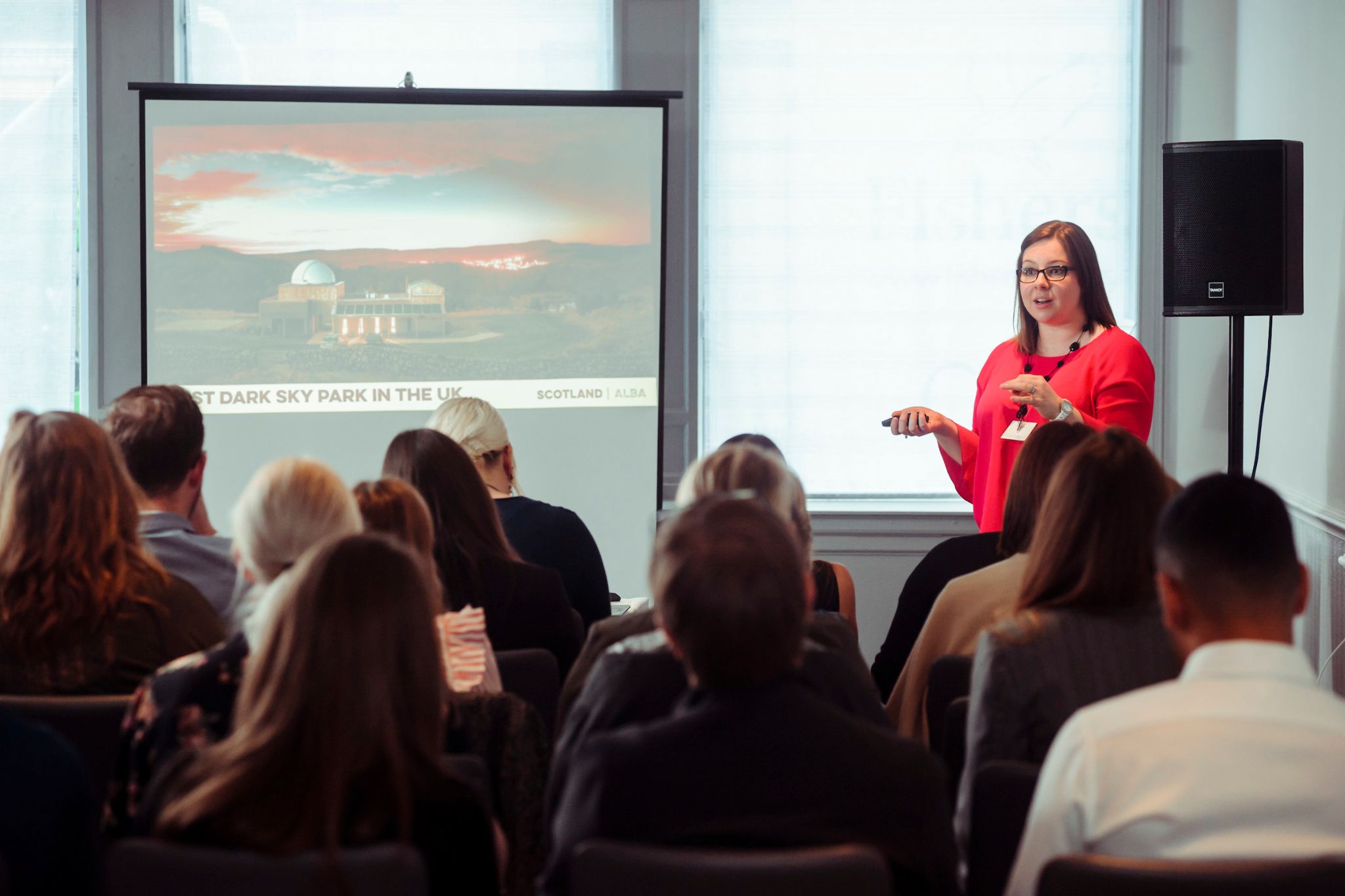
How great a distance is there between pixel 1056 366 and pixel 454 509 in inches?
81.3

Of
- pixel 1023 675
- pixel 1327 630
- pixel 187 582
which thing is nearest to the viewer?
pixel 1023 675

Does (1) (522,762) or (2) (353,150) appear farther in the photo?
(2) (353,150)

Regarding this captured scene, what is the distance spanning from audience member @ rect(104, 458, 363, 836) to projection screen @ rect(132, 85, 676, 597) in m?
2.69

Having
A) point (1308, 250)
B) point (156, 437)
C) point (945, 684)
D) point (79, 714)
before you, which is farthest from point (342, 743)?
point (1308, 250)

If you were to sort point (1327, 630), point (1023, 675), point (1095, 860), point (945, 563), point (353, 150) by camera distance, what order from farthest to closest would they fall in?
point (353, 150) → point (1327, 630) → point (945, 563) → point (1023, 675) → point (1095, 860)

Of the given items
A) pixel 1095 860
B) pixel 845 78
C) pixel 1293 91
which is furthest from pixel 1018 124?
pixel 1095 860

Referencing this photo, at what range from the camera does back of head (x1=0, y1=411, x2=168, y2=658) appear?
6.30ft

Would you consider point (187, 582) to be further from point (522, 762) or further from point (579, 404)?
point (579, 404)

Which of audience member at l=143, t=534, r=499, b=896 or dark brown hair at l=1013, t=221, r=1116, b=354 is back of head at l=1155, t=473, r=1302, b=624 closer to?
audience member at l=143, t=534, r=499, b=896

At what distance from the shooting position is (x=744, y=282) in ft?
15.6

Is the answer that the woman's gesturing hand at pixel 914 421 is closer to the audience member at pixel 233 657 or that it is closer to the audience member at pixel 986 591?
the audience member at pixel 986 591

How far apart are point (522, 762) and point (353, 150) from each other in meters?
3.11

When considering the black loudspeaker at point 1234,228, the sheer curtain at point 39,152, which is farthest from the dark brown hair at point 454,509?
the sheer curtain at point 39,152

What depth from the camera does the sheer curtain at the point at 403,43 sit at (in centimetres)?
468
